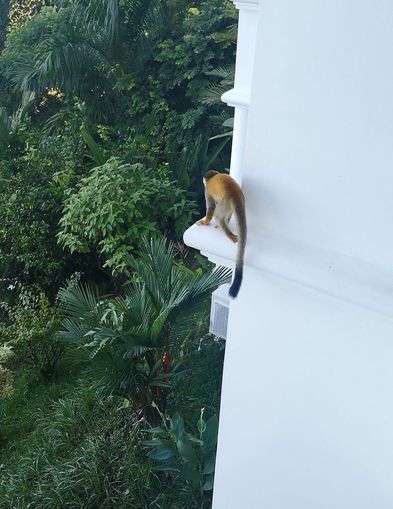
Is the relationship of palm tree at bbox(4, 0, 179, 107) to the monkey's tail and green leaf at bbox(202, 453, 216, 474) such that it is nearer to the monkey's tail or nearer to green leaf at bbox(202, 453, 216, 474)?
green leaf at bbox(202, 453, 216, 474)

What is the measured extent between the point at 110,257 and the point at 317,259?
4.41m

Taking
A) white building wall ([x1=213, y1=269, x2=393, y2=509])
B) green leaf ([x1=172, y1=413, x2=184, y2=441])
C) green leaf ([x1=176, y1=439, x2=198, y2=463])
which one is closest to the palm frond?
green leaf ([x1=172, y1=413, x2=184, y2=441])

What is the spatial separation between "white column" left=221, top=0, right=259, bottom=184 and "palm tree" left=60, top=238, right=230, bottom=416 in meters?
1.18

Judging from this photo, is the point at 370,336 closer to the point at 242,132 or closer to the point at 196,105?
the point at 242,132

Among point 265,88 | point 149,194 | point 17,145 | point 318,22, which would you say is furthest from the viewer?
point 17,145

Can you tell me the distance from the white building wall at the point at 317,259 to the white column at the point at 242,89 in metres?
0.42

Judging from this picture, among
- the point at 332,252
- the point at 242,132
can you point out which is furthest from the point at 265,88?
the point at 242,132

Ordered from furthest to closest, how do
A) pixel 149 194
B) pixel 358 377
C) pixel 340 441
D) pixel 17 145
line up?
pixel 17 145
pixel 149 194
pixel 340 441
pixel 358 377

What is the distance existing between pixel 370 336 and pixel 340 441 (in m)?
0.35

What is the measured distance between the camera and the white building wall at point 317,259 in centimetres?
118

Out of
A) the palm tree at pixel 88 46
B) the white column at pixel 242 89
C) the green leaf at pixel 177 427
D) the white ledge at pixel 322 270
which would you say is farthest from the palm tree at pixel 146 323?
the palm tree at pixel 88 46

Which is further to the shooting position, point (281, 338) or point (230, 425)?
point (230, 425)

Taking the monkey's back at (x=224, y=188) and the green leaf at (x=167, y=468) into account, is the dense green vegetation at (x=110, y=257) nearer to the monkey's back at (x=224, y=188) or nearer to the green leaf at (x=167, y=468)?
the green leaf at (x=167, y=468)

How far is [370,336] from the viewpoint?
135 centimetres
